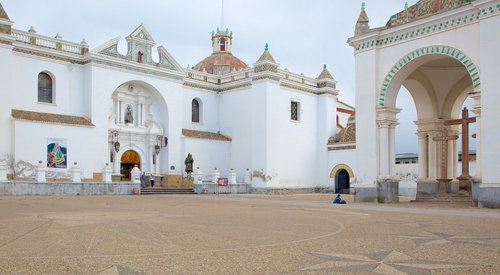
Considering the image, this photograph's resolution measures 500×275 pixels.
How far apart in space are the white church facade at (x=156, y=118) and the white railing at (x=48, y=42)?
0.15 feet

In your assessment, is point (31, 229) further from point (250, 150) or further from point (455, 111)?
point (250, 150)

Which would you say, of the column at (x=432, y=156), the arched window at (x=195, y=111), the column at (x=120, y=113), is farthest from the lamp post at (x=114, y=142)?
the column at (x=432, y=156)

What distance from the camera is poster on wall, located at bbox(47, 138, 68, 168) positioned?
2180cm

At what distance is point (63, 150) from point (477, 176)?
17.6 metres

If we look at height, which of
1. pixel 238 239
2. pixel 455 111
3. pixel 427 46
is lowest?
pixel 238 239

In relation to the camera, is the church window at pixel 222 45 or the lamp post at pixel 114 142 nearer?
the lamp post at pixel 114 142

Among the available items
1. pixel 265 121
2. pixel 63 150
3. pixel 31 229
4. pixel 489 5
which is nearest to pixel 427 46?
pixel 489 5

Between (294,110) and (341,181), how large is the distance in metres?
5.45

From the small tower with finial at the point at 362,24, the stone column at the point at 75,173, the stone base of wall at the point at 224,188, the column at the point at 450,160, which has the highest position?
the small tower with finial at the point at 362,24

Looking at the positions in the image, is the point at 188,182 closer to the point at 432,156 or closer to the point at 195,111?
the point at 195,111

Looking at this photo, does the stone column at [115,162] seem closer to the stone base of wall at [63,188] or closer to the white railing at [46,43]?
the stone base of wall at [63,188]

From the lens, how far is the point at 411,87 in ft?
58.3

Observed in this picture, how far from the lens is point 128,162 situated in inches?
1033

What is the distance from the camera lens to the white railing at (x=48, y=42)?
72.3 ft
